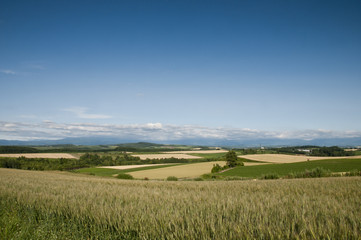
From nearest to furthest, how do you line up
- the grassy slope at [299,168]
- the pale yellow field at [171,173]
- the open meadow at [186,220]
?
the open meadow at [186,220]
the grassy slope at [299,168]
the pale yellow field at [171,173]

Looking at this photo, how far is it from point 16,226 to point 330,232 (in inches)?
209

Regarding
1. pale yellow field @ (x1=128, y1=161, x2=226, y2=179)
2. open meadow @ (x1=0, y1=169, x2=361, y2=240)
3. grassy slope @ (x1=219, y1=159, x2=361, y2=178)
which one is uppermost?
open meadow @ (x1=0, y1=169, x2=361, y2=240)

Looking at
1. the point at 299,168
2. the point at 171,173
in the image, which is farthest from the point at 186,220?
the point at 171,173

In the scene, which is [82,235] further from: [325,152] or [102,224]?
[325,152]

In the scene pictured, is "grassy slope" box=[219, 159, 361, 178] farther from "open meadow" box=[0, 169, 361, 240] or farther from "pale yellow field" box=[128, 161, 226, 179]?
"open meadow" box=[0, 169, 361, 240]

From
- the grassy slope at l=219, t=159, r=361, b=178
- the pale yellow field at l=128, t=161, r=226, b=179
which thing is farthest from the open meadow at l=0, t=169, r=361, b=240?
the pale yellow field at l=128, t=161, r=226, b=179

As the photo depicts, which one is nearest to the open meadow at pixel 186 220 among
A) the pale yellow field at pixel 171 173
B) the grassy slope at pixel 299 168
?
the grassy slope at pixel 299 168

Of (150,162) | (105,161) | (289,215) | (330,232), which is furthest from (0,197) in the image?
(105,161)

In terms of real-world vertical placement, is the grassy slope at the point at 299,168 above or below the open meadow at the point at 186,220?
below

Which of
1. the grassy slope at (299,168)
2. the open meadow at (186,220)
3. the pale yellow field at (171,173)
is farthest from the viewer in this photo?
the pale yellow field at (171,173)

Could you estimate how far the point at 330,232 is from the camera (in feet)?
7.47

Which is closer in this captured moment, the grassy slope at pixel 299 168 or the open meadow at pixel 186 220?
the open meadow at pixel 186 220

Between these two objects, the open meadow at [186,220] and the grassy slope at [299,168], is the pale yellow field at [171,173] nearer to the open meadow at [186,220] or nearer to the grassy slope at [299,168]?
the grassy slope at [299,168]

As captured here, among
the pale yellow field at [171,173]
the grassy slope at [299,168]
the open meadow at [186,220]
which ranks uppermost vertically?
the open meadow at [186,220]
